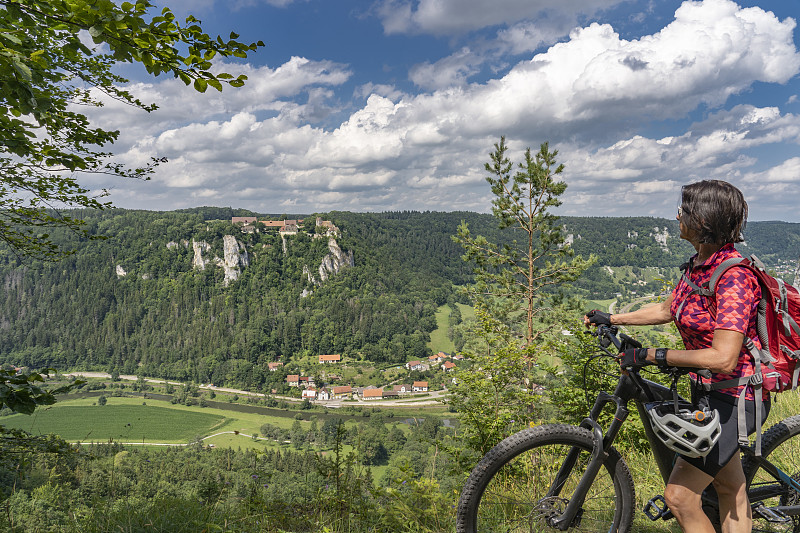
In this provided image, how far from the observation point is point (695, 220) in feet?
6.15

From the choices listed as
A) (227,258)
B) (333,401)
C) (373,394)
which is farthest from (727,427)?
(227,258)

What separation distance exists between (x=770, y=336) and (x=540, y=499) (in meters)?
1.42

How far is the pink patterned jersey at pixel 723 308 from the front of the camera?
65.7 inches

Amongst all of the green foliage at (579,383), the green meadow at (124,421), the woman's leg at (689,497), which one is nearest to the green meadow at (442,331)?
the green meadow at (124,421)

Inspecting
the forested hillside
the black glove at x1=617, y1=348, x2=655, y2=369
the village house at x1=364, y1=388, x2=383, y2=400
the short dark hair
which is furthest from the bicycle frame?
the forested hillside

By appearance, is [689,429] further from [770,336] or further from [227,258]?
[227,258]

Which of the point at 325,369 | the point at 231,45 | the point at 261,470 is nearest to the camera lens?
the point at 231,45

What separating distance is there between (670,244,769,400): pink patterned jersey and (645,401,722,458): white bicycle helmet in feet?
0.60

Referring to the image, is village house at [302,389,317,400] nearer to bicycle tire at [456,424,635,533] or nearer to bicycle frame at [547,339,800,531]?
bicycle tire at [456,424,635,533]

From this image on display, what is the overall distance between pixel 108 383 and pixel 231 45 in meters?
115

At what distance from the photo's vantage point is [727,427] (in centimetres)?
180

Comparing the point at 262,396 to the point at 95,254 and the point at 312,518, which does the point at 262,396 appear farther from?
the point at 95,254

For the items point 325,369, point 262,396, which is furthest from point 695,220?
point 325,369

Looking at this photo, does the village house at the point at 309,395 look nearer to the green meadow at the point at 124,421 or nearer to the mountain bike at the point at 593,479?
the green meadow at the point at 124,421
